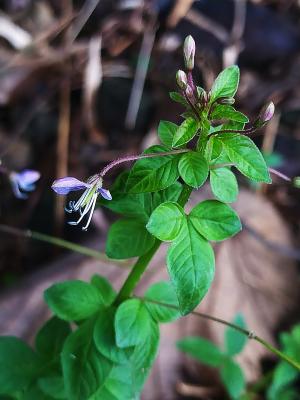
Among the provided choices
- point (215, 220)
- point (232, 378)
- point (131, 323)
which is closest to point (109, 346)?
point (131, 323)

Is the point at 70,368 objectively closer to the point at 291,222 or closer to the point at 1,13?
the point at 291,222

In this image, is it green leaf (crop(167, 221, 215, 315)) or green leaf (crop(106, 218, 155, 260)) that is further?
green leaf (crop(106, 218, 155, 260))

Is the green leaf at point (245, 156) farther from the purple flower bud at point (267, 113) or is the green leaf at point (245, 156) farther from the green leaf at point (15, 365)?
the green leaf at point (15, 365)

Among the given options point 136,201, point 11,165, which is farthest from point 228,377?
point 11,165

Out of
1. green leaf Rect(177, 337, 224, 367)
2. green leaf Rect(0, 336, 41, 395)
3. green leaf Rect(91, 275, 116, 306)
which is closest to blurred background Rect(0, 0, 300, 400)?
green leaf Rect(177, 337, 224, 367)

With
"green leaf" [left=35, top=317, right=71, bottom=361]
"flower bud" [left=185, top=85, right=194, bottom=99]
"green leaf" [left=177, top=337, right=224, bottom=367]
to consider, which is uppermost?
"flower bud" [left=185, top=85, right=194, bottom=99]

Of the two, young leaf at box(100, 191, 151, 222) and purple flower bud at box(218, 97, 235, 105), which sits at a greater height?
purple flower bud at box(218, 97, 235, 105)

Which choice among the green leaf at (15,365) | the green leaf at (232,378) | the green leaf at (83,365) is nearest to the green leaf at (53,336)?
the green leaf at (15,365)

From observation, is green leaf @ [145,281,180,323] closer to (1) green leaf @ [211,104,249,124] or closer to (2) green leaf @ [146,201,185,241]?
(2) green leaf @ [146,201,185,241]
